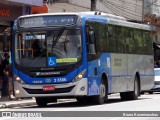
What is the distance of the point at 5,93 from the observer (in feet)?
87.5

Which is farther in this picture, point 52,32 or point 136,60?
point 136,60

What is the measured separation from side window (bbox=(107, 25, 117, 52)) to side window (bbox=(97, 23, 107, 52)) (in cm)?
48

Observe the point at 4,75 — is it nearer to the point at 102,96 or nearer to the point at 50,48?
the point at 102,96

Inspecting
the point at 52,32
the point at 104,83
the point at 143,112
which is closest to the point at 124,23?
the point at 104,83

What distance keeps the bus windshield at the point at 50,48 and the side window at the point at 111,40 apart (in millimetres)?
2892

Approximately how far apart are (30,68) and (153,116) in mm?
6053

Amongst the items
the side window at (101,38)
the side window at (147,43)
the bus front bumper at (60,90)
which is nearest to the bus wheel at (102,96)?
the side window at (101,38)

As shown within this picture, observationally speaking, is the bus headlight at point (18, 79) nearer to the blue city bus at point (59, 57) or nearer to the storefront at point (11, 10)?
the blue city bus at point (59, 57)

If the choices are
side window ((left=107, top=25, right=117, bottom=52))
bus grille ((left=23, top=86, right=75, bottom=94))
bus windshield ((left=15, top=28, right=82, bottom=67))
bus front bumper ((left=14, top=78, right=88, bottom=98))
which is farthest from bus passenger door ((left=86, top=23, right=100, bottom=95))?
side window ((left=107, top=25, right=117, bottom=52))

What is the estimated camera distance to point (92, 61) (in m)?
21.9

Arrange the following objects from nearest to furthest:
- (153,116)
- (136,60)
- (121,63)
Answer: (153,116), (121,63), (136,60)

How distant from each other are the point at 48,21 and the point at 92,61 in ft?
7.15

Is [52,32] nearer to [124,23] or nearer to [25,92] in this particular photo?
[25,92]

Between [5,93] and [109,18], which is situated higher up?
[109,18]
